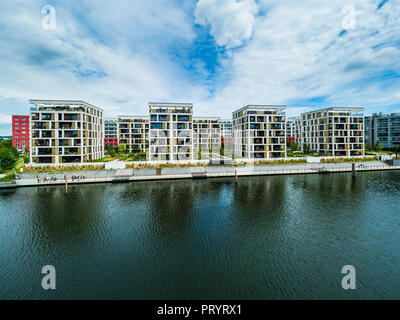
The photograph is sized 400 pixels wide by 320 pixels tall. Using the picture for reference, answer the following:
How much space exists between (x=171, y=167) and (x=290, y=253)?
39.9 m

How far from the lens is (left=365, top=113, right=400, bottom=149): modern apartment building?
3979 inches

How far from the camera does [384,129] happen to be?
105438 millimetres

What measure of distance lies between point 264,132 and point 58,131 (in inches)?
2486

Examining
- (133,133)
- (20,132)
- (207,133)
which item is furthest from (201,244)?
(20,132)


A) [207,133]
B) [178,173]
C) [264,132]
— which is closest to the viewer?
[178,173]

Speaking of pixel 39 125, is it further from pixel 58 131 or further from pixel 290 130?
pixel 290 130

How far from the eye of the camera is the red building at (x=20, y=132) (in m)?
114

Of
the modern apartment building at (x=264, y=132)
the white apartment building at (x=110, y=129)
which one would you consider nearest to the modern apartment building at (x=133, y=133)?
the white apartment building at (x=110, y=129)

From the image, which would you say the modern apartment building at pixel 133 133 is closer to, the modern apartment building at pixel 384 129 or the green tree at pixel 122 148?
the green tree at pixel 122 148

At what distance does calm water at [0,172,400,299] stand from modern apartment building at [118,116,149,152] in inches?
2339

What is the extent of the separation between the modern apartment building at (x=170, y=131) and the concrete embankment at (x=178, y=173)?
10.5 m

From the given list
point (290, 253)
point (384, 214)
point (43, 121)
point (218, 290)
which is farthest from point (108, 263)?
point (43, 121)

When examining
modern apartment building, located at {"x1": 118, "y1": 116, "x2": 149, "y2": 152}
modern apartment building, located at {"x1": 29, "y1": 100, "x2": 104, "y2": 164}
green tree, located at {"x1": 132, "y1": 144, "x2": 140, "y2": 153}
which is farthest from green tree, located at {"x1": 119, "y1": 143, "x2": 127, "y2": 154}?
modern apartment building, located at {"x1": 29, "y1": 100, "x2": 104, "y2": 164}

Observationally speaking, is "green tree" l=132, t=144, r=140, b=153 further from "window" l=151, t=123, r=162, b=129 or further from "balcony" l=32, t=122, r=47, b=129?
"balcony" l=32, t=122, r=47, b=129
